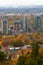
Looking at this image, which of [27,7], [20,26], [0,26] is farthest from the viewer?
[27,7]

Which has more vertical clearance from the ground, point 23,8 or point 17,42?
point 23,8

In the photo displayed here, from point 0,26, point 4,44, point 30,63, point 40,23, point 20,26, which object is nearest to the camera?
point 30,63

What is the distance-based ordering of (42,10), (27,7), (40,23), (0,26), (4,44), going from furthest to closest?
(27,7) < (42,10) < (40,23) < (0,26) < (4,44)

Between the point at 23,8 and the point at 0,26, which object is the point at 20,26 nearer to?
the point at 0,26

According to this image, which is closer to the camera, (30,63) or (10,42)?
(30,63)

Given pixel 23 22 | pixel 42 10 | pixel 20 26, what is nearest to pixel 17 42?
pixel 20 26

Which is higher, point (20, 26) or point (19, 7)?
point (19, 7)

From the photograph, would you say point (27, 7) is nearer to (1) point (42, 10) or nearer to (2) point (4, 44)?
(1) point (42, 10)

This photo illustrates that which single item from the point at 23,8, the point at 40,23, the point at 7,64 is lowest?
the point at 7,64

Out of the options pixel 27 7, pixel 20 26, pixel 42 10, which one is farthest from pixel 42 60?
pixel 27 7
